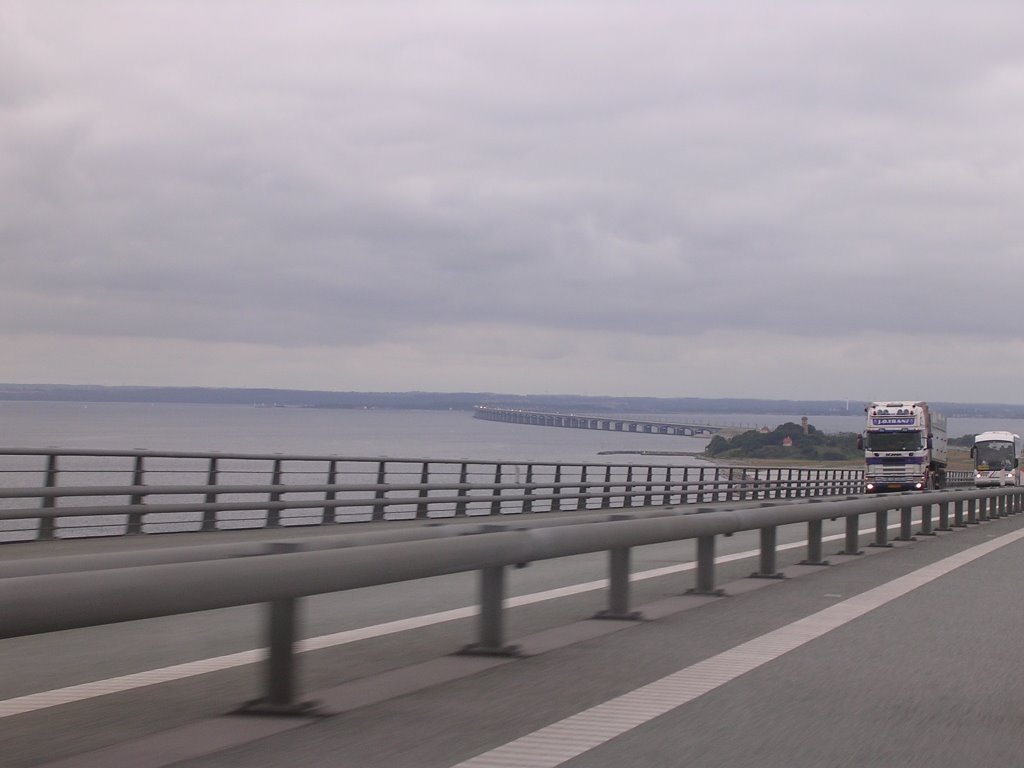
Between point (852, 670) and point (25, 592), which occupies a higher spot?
point (25, 592)

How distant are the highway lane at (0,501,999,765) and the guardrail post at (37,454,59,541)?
743 centimetres

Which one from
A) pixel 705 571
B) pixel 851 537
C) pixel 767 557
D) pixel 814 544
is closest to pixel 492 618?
pixel 705 571

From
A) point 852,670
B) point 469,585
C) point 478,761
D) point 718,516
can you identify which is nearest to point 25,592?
point 478,761

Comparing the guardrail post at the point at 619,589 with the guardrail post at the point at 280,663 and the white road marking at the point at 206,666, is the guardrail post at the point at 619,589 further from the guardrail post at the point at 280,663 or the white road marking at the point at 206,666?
the guardrail post at the point at 280,663

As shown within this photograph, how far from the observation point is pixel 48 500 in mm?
18625

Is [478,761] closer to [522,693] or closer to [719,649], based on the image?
[522,693]

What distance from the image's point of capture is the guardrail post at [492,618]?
7879 mm

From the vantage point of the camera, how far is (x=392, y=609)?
412 inches

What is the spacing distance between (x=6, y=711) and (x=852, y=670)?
172 inches

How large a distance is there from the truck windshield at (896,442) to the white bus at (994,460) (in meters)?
25.3

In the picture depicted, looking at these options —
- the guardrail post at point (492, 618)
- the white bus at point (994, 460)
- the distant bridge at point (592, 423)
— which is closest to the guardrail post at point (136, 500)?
the guardrail post at point (492, 618)

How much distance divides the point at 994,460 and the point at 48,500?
6949cm

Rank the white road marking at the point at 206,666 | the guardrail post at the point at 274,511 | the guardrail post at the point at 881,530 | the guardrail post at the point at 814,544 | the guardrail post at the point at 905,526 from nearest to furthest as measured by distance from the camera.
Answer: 1. the white road marking at the point at 206,666
2. the guardrail post at the point at 814,544
3. the guardrail post at the point at 881,530
4. the guardrail post at the point at 905,526
5. the guardrail post at the point at 274,511

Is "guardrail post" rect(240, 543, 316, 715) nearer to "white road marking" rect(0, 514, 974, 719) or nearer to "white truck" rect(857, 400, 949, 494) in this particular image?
"white road marking" rect(0, 514, 974, 719)
